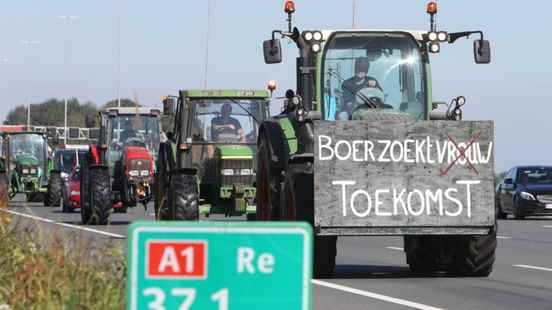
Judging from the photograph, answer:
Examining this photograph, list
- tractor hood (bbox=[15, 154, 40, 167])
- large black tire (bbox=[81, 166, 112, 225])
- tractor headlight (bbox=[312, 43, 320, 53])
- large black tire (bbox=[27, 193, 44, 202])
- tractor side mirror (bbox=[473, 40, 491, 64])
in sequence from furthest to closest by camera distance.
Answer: large black tire (bbox=[27, 193, 44, 202]) < tractor hood (bbox=[15, 154, 40, 167]) < large black tire (bbox=[81, 166, 112, 225]) < tractor headlight (bbox=[312, 43, 320, 53]) < tractor side mirror (bbox=[473, 40, 491, 64])

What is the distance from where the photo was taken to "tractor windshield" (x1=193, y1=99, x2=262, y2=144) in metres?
26.1

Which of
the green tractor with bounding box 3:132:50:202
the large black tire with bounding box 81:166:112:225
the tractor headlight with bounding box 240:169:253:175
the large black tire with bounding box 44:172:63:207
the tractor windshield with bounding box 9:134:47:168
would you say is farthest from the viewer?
the tractor windshield with bounding box 9:134:47:168

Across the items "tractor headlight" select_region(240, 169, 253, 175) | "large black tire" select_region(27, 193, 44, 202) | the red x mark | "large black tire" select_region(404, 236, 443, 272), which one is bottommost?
"large black tire" select_region(27, 193, 44, 202)

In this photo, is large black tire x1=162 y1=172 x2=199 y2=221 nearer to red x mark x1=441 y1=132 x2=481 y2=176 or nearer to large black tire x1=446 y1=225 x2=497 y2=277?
large black tire x1=446 y1=225 x2=497 y2=277

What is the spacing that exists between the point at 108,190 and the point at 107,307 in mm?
22635

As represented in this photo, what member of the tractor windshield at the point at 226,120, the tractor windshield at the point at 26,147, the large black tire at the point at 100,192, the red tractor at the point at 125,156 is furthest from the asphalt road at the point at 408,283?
the tractor windshield at the point at 26,147

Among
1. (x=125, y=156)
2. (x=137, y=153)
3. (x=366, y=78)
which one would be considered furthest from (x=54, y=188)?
(x=366, y=78)

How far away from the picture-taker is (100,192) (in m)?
31.1

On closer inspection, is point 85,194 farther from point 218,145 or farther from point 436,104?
point 436,104

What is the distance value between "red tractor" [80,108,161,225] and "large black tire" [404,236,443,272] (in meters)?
14.1

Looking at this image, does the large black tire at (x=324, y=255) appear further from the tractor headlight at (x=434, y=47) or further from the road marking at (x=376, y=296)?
the tractor headlight at (x=434, y=47)

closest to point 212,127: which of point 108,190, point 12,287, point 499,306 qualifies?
point 108,190

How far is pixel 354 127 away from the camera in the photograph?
632 inches

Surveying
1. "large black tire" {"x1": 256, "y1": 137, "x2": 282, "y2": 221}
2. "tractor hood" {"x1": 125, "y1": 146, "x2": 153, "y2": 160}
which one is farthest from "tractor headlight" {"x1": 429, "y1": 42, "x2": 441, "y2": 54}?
"tractor hood" {"x1": 125, "y1": 146, "x2": 153, "y2": 160}
